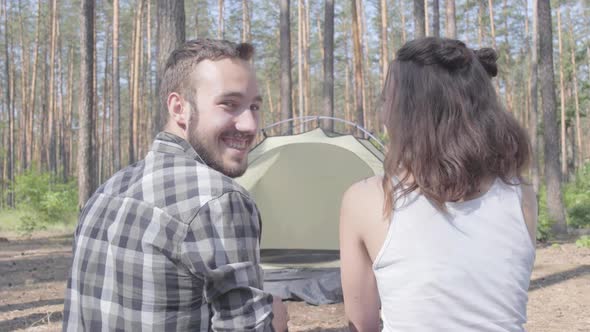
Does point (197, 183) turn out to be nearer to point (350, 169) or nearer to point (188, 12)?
point (350, 169)

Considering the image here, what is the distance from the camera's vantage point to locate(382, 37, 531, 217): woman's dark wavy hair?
1.41 metres

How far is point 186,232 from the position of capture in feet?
3.87

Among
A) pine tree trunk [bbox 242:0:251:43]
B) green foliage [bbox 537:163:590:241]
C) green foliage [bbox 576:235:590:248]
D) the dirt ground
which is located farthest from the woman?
pine tree trunk [bbox 242:0:251:43]

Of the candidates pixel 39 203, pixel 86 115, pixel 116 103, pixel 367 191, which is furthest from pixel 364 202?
pixel 116 103

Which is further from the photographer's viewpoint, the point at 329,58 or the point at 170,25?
the point at 329,58

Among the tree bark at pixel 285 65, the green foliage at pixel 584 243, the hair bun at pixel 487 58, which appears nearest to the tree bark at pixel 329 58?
the tree bark at pixel 285 65

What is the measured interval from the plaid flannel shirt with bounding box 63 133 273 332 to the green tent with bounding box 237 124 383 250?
5785 millimetres

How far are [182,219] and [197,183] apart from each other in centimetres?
9

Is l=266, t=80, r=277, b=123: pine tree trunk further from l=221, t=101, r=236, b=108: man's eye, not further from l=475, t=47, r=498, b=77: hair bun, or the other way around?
l=221, t=101, r=236, b=108: man's eye

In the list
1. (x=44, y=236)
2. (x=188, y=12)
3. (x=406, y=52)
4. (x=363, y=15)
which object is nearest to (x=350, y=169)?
(x=406, y=52)

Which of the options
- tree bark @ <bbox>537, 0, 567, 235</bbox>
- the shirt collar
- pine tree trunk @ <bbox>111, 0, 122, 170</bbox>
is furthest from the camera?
pine tree trunk @ <bbox>111, 0, 122, 170</bbox>

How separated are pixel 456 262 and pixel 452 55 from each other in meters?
0.53

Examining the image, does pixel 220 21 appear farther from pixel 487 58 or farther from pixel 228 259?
pixel 228 259

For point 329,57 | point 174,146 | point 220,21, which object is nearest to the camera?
point 174,146
